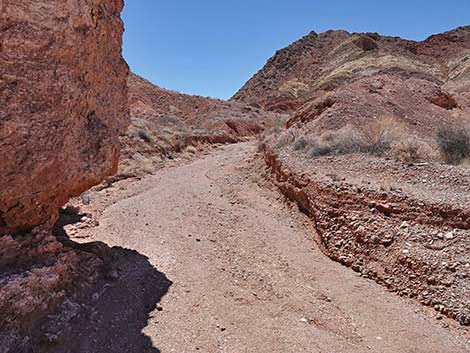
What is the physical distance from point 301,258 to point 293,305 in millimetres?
1605

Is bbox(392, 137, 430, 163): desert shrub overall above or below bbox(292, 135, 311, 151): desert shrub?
above

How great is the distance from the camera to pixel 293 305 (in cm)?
502

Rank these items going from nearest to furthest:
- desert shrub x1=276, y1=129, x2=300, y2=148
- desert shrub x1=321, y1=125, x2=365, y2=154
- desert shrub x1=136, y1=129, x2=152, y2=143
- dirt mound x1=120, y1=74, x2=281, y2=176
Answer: desert shrub x1=321, y1=125, x2=365, y2=154
desert shrub x1=276, y1=129, x2=300, y2=148
dirt mound x1=120, y1=74, x2=281, y2=176
desert shrub x1=136, y1=129, x2=152, y2=143

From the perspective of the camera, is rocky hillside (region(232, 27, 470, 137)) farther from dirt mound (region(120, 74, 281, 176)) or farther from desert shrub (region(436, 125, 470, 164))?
dirt mound (region(120, 74, 281, 176))

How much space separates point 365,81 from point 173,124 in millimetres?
13598

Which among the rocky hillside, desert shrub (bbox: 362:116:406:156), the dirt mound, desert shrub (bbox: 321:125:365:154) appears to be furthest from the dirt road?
the dirt mound

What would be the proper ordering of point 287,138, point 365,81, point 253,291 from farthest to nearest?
point 365,81, point 287,138, point 253,291

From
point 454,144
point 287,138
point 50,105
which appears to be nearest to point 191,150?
point 287,138

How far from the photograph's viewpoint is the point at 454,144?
8617 mm

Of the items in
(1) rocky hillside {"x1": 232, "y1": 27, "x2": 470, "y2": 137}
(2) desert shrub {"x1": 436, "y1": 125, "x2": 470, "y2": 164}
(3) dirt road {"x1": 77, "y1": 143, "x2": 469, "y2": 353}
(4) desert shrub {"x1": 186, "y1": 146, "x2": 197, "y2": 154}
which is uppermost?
(1) rocky hillside {"x1": 232, "y1": 27, "x2": 470, "y2": 137}

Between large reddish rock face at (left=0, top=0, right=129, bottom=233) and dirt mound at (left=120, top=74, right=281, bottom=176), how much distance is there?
326 inches

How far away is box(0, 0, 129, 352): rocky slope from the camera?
395 cm

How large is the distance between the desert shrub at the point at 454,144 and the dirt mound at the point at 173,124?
9.91m

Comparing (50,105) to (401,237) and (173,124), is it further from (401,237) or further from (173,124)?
(173,124)
